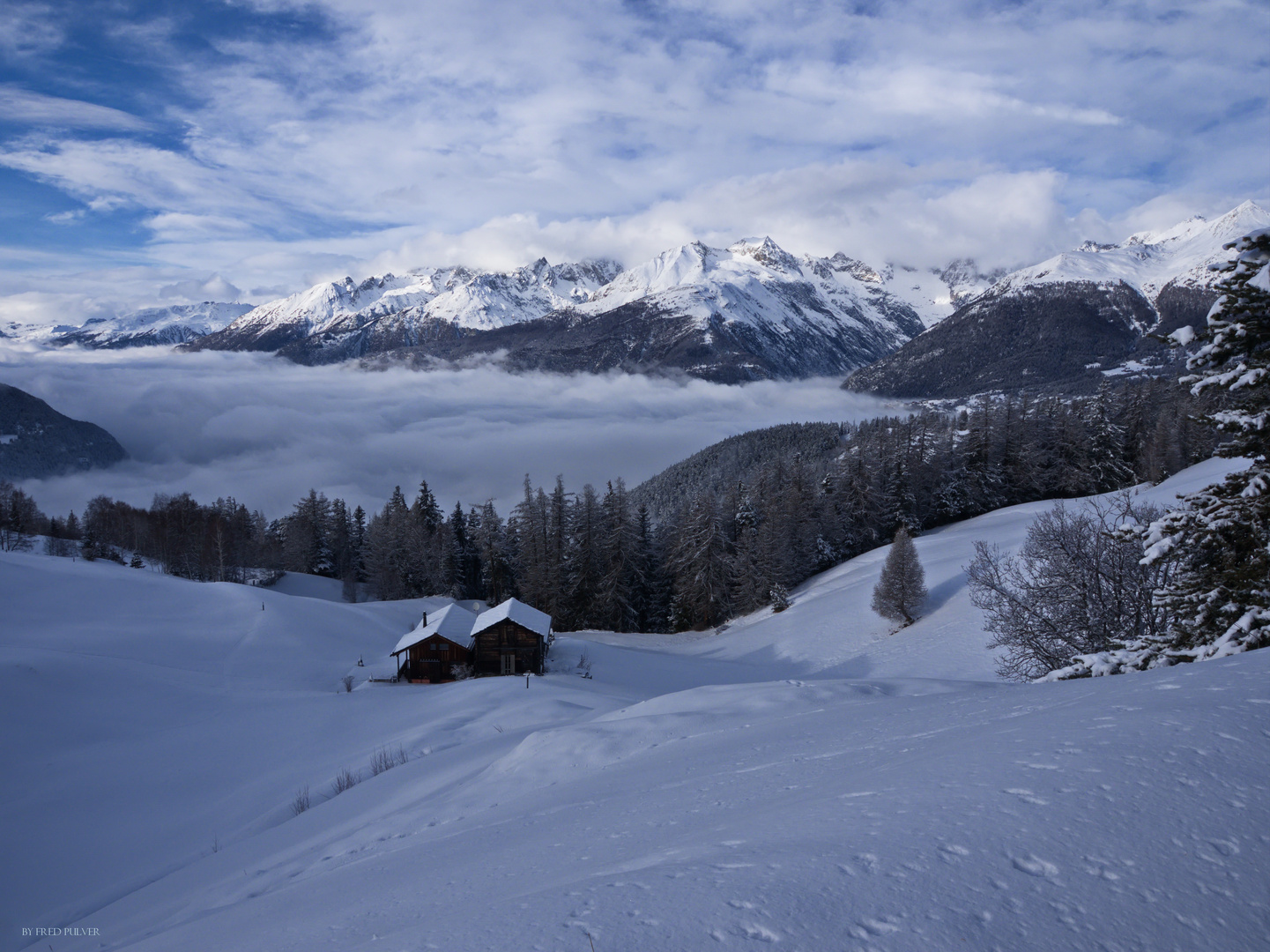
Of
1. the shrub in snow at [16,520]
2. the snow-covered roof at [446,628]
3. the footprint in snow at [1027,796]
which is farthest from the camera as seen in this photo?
the shrub in snow at [16,520]

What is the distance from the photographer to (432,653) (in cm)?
3841

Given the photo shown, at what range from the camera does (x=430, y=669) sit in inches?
1502

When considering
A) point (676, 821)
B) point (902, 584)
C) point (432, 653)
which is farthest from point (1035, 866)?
point (902, 584)

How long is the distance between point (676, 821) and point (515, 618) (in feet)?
114

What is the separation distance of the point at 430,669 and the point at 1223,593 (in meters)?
36.7

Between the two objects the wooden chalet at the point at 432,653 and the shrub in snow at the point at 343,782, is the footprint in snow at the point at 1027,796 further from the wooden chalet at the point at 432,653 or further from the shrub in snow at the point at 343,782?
the wooden chalet at the point at 432,653

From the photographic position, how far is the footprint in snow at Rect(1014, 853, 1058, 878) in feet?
11.0

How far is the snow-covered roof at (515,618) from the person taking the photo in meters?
39.1

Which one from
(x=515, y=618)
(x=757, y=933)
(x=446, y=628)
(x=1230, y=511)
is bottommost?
(x=446, y=628)

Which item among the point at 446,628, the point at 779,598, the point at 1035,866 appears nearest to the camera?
the point at 1035,866

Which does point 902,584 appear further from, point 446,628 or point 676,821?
point 676,821

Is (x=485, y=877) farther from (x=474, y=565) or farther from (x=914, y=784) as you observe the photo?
(x=474, y=565)

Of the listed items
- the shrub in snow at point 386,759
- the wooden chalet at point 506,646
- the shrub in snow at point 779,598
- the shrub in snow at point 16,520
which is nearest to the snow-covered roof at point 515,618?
the wooden chalet at point 506,646

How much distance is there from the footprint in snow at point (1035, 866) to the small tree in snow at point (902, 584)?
128ft
